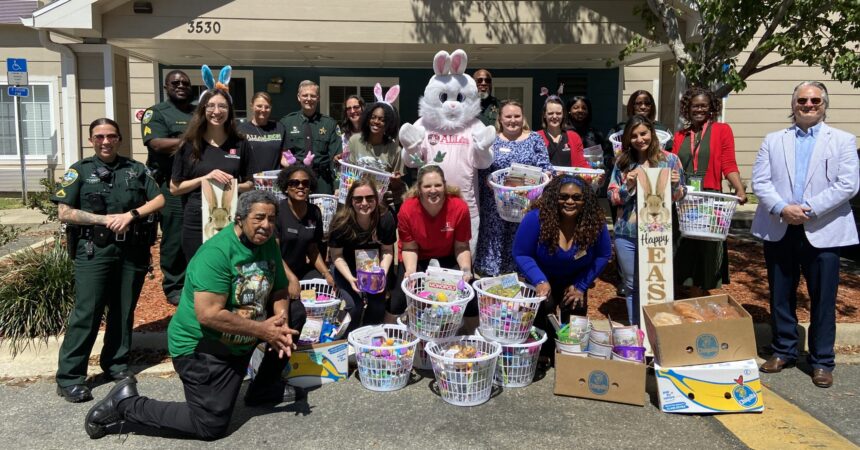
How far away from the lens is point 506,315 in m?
4.17

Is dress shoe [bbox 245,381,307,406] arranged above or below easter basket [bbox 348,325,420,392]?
below

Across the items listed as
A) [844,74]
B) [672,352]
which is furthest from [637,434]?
[844,74]

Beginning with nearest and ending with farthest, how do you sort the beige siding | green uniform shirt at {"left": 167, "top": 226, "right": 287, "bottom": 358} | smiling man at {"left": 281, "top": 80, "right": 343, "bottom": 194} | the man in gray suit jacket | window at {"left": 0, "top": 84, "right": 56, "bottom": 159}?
green uniform shirt at {"left": 167, "top": 226, "right": 287, "bottom": 358} < the man in gray suit jacket < smiling man at {"left": 281, "top": 80, "right": 343, "bottom": 194} < the beige siding < window at {"left": 0, "top": 84, "right": 56, "bottom": 159}

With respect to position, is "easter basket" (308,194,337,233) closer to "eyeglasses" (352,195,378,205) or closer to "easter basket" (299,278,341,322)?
"eyeglasses" (352,195,378,205)

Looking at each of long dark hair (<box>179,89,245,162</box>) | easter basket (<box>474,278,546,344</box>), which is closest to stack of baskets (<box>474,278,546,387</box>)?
easter basket (<box>474,278,546,344</box>)

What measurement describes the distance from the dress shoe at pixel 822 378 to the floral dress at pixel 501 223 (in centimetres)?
228

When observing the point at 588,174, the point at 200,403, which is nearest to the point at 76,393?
the point at 200,403

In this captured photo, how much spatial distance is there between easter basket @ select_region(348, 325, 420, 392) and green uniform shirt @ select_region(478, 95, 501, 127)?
2573 millimetres

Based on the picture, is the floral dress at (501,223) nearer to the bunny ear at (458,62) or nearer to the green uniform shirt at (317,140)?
the bunny ear at (458,62)

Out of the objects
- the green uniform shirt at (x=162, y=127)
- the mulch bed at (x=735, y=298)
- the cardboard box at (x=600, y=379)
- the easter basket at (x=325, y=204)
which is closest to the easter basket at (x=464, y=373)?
the cardboard box at (x=600, y=379)

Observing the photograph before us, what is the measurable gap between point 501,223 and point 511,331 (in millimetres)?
1439

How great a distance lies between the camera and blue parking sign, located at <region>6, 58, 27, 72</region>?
41.3 feet

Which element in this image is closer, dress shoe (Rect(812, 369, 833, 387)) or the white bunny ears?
dress shoe (Rect(812, 369, 833, 387))

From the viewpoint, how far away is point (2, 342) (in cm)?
493
